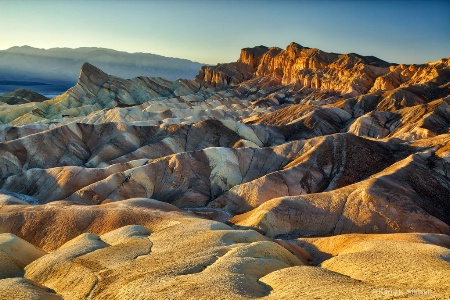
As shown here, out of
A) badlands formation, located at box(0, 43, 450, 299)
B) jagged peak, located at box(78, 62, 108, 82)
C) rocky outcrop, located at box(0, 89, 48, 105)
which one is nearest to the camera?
badlands formation, located at box(0, 43, 450, 299)

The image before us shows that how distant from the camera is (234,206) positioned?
5166 centimetres

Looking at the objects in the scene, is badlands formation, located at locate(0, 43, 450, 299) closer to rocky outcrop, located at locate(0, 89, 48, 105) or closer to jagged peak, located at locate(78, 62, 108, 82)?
jagged peak, located at locate(78, 62, 108, 82)

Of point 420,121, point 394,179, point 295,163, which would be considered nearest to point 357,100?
point 420,121

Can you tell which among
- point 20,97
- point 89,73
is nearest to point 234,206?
point 89,73

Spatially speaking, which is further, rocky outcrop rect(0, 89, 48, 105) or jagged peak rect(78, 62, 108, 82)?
rocky outcrop rect(0, 89, 48, 105)

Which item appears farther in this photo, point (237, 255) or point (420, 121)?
point (420, 121)

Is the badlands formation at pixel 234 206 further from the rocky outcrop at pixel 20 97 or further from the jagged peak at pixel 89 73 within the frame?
the rocky outcrop at pixel 20 97

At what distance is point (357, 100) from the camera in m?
110

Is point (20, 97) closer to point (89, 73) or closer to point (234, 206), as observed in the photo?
point (89, 73)

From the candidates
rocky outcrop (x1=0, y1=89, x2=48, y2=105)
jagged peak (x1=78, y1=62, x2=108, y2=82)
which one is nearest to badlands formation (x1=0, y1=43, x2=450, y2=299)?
jagged peak (x1=78, y1=62, x2=108, y2=82)

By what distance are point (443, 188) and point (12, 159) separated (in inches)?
2310

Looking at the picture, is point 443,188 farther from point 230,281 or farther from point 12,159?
point 12,159

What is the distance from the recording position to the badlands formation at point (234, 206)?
21906 mm

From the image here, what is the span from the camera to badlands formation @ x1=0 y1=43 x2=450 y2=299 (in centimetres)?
2191
